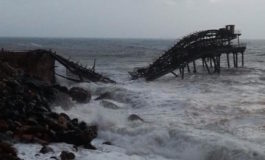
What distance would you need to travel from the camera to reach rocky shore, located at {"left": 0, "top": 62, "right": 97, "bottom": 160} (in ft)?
53.8

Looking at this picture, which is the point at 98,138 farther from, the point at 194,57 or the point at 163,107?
the point at 194,57

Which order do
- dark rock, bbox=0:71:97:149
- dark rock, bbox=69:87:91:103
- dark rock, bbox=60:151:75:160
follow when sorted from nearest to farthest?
dark rock, bbox=60:151:75:160, dark rock, bbox=0:71:97:149, dark rock, bbox=69:87:91:103

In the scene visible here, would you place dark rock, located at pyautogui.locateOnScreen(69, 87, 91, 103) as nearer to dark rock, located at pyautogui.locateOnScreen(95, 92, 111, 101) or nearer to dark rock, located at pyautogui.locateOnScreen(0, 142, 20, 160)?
dark rock, located at pyautogui.locateOnScreen(95, 92, 111, 101)

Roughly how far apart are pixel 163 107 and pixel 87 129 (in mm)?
8229

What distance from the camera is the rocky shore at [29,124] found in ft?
53.8

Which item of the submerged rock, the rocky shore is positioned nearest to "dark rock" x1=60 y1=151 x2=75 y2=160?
the rocky shore

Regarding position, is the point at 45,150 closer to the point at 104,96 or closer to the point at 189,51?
the point at 104,96

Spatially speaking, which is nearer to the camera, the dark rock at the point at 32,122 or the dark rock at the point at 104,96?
the dark rock at the point at 32,122

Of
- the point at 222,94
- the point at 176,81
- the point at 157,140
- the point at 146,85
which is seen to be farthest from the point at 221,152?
the point at 176,81

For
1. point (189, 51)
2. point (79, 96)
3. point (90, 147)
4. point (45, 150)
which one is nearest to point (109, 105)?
point (79, 96)

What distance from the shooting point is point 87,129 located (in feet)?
62.1

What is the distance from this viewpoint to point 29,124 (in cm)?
1800

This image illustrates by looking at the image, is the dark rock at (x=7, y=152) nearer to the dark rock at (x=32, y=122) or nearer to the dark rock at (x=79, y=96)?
the dark rock at (x=32, y=122)

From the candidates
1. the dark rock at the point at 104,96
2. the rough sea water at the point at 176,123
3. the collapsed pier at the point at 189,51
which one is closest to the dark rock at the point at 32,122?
the rough sea water at the point at 176,123
